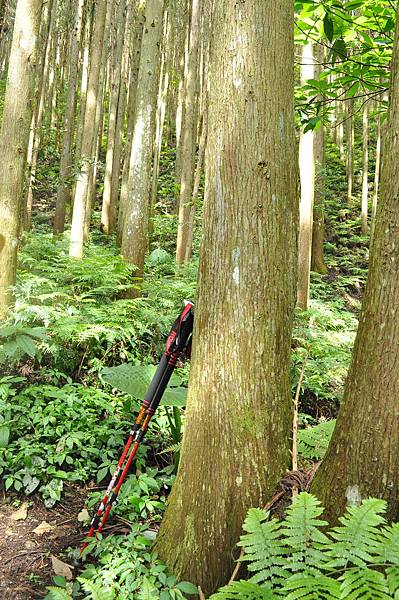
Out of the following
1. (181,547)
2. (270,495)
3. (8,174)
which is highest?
(8,174)

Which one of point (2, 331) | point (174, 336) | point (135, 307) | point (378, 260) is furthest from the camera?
point (135, 307)

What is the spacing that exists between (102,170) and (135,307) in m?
18.4

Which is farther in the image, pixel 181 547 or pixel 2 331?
pixel 2 331

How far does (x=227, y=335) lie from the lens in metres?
2.17

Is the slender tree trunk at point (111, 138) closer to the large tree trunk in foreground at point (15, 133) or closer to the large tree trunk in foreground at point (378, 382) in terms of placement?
the large tree trunk in foreground at point (15, 133)

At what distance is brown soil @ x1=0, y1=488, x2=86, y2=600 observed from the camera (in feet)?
8.87

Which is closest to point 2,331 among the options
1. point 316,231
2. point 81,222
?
point 81,222

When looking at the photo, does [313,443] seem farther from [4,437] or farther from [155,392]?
[4,437]

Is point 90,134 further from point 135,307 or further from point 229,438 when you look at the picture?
point 229,438

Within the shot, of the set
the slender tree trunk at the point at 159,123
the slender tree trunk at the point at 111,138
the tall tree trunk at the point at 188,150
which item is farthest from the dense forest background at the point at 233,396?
the slender tree trunk at the point at 159,123

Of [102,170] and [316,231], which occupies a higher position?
[102,170]

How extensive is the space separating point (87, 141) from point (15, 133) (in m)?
4.46

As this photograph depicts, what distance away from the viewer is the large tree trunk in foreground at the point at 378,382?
1666 mm

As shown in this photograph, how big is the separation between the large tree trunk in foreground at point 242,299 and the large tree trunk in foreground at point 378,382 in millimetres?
445
